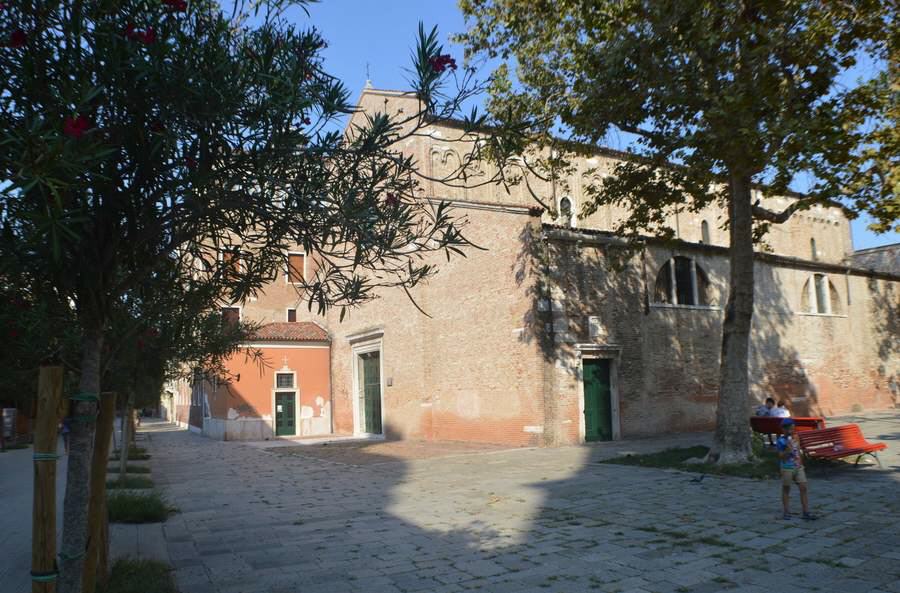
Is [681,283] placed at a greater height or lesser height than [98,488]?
greater

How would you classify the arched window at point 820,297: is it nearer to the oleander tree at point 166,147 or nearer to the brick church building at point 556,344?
the brick church building at point 556,344

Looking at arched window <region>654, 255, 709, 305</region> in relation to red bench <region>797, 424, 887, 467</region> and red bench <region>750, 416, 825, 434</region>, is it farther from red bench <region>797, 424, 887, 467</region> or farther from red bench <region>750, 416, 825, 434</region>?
red bench <region>797, 424, 887, 467</region>

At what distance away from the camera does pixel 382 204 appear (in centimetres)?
426

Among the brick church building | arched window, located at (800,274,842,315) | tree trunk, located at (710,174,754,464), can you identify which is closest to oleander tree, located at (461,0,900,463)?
tree trunk, located at (710,174,754,464)

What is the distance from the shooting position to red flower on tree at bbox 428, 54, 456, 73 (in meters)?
3.83

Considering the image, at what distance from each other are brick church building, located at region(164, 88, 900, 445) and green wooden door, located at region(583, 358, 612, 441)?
0.15ft

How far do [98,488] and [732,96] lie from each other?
10174 mm

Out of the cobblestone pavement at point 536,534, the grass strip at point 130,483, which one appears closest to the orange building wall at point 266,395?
the grass strip at point 130,483

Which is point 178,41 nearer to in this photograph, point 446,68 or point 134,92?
point 134,92

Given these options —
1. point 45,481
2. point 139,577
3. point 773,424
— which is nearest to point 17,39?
point 45,481

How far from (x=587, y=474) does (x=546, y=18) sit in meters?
9.10

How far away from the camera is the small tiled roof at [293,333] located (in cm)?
3038

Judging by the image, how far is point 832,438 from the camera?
448 inches

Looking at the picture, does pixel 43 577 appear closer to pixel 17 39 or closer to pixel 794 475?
pixel 17 39
